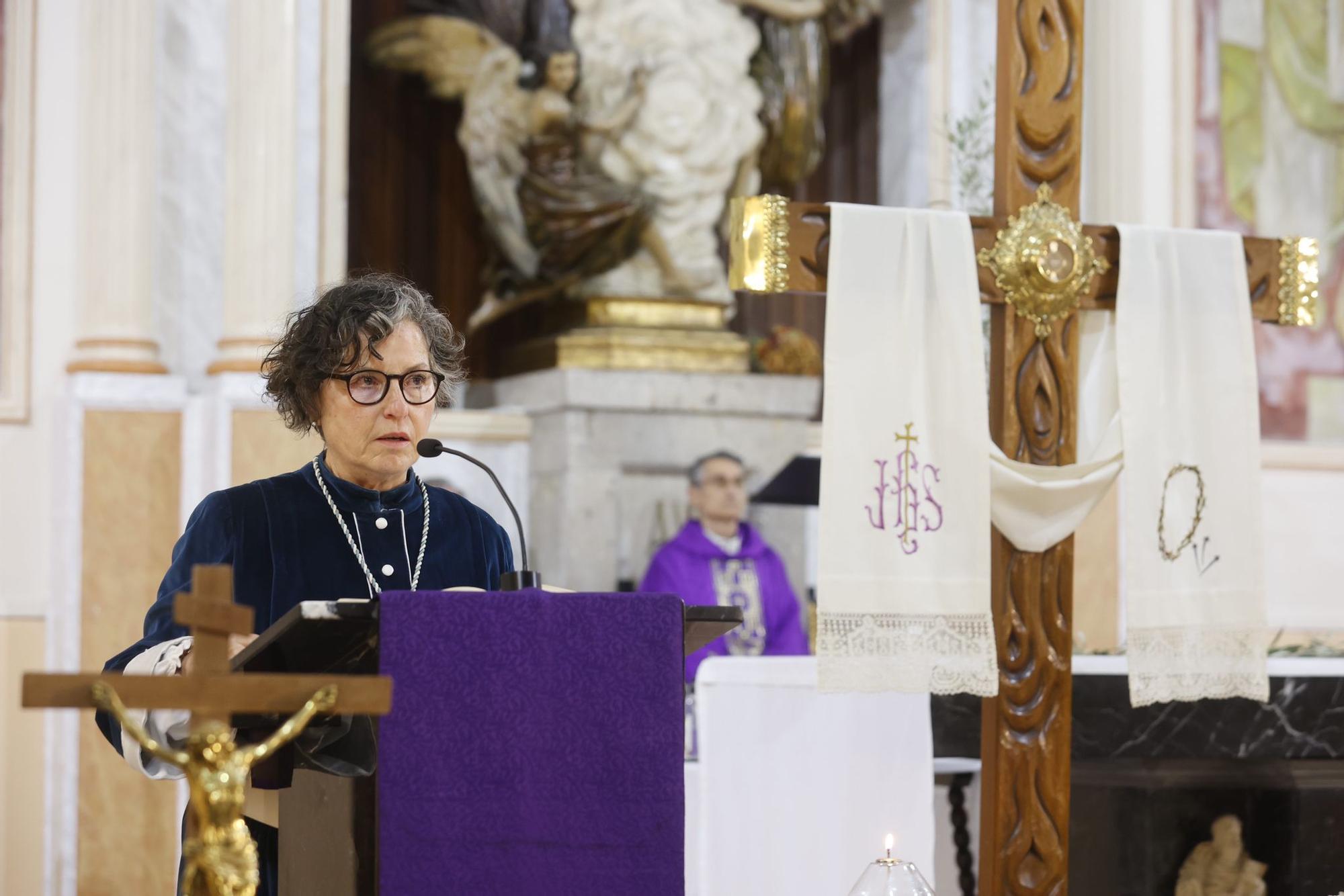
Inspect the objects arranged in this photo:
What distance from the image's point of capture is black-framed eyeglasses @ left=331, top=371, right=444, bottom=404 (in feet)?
8.79

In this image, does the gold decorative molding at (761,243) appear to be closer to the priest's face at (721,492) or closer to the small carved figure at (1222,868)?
the small carved figure at (1222,868)

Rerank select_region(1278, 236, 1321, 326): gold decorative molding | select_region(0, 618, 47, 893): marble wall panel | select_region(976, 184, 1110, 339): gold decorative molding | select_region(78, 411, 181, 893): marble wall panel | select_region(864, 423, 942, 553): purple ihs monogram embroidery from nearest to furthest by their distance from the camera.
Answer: select_region(864, 423, 942, 553): purple ihs monogram embroidery < select_region(976, 184, 1110, 339): gold decorative molding < select_region(1278, 236, 1321, 326): gold decorative molding < select_region(78, 411, 181, 893): marble wall panel < select_region(0, 618, 47, 893): marble wall panel

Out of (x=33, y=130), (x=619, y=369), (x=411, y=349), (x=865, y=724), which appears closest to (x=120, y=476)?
(x=33, y=130)

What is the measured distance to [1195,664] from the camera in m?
3.97

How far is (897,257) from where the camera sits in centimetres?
386

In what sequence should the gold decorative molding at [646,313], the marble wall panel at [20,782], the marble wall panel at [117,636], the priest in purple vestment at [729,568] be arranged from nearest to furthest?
the marble wall panel at [117,636]
the marble wall panel at [20,782]
the priest in purple vestment at [729,568]
the gold decorative molding at [646,313]

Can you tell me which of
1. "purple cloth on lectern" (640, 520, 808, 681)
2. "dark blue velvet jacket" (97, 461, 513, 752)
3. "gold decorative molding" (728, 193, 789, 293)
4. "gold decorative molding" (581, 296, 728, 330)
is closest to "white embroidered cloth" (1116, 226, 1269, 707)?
"gold decorative molding" (728, 193, 789, 293)

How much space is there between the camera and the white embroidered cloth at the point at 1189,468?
3.96 meters

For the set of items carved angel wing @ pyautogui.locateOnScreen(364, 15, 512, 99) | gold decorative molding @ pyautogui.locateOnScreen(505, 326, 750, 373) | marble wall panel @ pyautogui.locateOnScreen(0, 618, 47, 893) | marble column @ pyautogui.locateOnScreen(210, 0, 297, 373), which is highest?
carved angel wing @ pyautogui.locateOnScreen(364, 15, 512, 99)

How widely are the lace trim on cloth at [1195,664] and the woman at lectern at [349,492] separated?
169cm

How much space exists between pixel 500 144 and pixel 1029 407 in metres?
4.09

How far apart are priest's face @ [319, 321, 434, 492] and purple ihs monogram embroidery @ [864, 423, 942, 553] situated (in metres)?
1.31

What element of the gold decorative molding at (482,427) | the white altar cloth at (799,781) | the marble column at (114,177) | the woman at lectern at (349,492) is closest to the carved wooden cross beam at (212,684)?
the woman at lectern at (349,492)

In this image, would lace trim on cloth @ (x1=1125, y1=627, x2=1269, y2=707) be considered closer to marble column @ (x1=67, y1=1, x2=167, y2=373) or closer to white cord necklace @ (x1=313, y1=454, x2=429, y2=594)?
white cord necklace @ (x1=313, y1=454, x2=429, y2=594)
